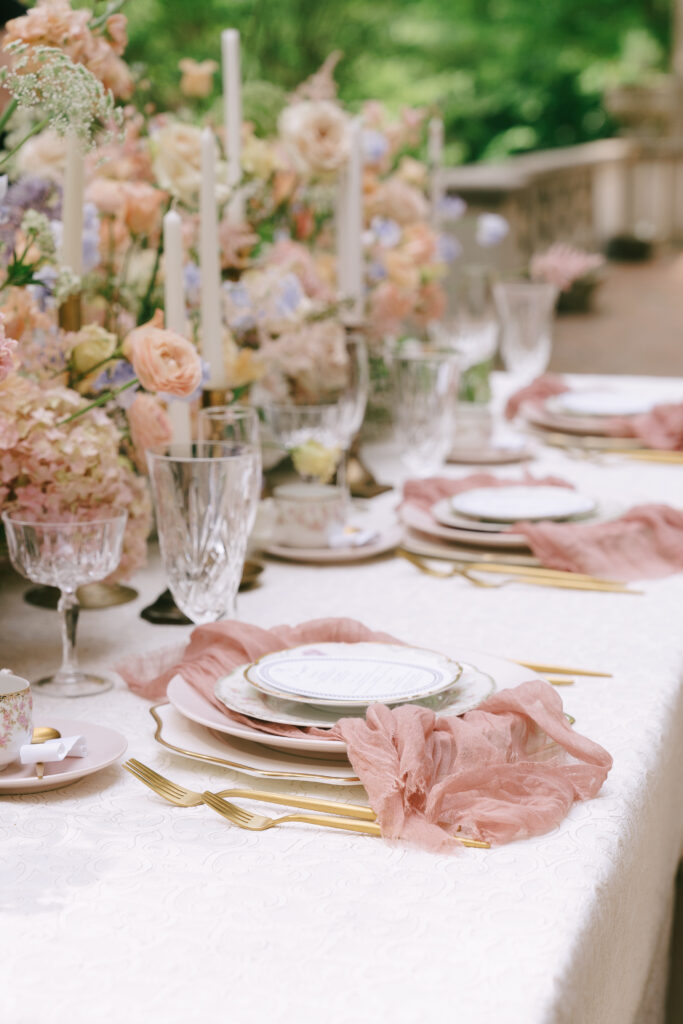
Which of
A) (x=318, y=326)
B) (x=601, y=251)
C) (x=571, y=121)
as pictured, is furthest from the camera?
(x=571, y=121)

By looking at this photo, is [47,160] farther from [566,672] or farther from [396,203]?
[566,672]

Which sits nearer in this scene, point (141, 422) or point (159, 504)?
point (159, 504)

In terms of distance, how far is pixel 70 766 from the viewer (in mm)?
904

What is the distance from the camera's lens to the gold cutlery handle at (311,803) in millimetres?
850

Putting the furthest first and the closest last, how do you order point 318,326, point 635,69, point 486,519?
point 635,69 < point 318,326 < point 486,519

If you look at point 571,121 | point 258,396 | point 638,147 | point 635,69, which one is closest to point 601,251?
point 638,147

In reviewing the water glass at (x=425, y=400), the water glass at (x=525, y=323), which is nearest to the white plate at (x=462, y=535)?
the water glass at (x=425, y=400)

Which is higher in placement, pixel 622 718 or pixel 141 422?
pixel 141 422

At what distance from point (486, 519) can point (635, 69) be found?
664 inches

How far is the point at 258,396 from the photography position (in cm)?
183

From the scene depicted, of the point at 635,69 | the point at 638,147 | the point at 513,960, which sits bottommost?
the point at 513,960

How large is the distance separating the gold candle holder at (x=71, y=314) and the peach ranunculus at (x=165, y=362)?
0.80 ft

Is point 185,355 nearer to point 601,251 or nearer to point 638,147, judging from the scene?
point 601,251

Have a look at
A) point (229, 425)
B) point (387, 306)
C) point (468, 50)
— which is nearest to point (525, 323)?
point (387, 306)
